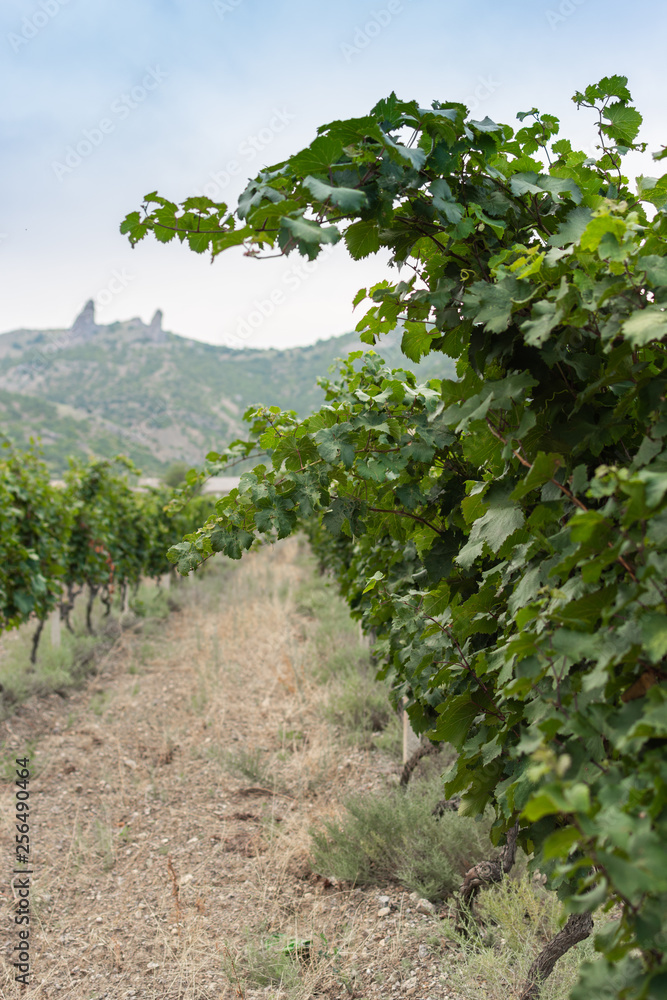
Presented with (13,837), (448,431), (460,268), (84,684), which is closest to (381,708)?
(13,837)

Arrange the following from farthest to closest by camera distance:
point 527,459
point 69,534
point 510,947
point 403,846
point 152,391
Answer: point 152,391 < point 69,534 < point 403,846 < point 510,947 < point 527,459

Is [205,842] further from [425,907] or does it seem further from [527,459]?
[527,459]

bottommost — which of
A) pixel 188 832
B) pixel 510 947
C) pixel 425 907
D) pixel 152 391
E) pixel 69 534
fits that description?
pixel 188 832

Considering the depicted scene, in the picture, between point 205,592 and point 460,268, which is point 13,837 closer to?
point 460,268

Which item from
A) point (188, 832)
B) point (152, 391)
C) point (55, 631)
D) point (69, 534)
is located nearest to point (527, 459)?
point (188, 832)

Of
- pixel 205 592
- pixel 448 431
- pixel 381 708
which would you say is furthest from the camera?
pixel 205 592

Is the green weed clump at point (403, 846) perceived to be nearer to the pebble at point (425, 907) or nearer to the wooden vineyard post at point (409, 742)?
the pebble at point (425, 907)

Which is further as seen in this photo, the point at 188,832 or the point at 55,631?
the point at 55,631

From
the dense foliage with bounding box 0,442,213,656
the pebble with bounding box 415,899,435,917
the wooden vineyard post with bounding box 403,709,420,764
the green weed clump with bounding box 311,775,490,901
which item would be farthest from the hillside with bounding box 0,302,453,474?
the pebble with bounding box 415,899,435,917

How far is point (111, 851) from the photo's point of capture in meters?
3.55

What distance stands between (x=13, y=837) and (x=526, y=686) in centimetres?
397

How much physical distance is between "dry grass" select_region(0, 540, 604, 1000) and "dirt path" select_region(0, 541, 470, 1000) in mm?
12

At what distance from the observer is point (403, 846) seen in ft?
10.5

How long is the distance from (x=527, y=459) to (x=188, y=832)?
3.67m
